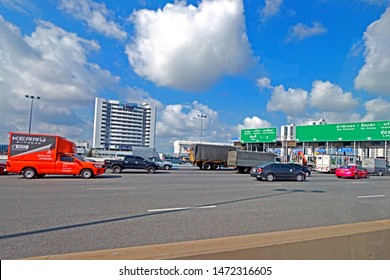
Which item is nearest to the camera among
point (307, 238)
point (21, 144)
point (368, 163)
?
point (307, 238)

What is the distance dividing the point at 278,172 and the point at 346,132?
31.2 metres

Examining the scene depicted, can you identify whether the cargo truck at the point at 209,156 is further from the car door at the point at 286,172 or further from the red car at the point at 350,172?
the car door at the point at 286,172

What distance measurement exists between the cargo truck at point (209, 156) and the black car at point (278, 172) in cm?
1527

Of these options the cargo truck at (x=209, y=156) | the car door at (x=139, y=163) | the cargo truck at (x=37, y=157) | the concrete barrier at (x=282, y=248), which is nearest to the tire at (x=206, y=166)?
the cargo truck at (x=209, y=156)

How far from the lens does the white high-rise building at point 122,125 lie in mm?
133875

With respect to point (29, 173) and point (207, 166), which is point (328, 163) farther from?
point (29, 173)

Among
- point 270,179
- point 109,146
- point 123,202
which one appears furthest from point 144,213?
point 109,146

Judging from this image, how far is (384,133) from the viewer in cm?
4388

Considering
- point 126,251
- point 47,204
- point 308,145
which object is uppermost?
point 308,145

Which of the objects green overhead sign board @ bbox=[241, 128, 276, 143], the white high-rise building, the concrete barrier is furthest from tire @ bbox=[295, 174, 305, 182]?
the white high-rise building

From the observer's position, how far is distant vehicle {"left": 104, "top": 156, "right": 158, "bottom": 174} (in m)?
28.3

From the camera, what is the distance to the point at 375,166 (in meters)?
42.3

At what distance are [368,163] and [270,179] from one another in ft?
89.1
